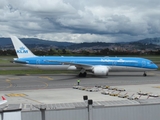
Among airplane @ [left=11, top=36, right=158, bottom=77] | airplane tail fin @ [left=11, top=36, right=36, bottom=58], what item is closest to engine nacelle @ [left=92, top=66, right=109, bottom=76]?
airplane @ [left=11, top=36, right=158, bottom=77]

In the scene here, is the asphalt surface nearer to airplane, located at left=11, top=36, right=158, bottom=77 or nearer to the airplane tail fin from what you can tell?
airplane, located at left=11, top=36, right=158, bottom=77

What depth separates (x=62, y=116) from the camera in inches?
537

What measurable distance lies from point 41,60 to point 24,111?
43.1m

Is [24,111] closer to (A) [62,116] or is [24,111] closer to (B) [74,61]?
(A) [62,116]

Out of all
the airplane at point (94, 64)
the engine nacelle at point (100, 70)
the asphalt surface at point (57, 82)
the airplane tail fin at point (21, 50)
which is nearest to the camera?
the asphalt surface at point (57, 82)

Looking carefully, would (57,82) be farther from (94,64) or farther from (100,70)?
(94,64)

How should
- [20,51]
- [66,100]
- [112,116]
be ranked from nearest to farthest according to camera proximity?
1. [112,116]
2. [66,100]
3. [20,51]

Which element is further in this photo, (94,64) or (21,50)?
(21,50)

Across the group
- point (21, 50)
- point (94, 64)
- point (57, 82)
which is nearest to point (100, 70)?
point (94, 64)

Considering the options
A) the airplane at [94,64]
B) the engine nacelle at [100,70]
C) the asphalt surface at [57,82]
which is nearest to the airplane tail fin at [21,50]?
the airplane at [94,64]

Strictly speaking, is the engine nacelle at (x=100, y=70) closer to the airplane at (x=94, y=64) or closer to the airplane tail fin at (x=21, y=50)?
the airplane at (x=94, y=64)

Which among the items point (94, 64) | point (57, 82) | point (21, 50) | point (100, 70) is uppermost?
point (21, 50)

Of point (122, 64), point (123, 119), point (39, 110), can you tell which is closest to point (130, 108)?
point (123, 119)

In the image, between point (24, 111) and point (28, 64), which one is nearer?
point (24, 111)
